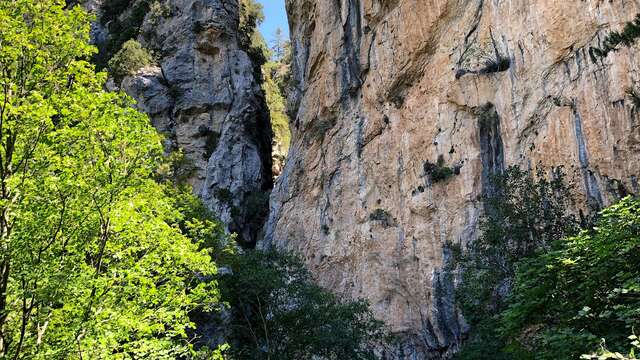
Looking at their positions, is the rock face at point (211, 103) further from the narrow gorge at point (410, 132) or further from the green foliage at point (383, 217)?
the green foliage at point (383, 217)

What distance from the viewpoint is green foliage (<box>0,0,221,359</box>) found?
8.82 meters

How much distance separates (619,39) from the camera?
21953 millimetres

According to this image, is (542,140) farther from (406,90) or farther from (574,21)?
(406,90)

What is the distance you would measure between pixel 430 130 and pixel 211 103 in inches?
984

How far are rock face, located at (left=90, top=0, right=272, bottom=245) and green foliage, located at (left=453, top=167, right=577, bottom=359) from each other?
24.5m

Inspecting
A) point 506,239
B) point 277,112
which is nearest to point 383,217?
point 506,239

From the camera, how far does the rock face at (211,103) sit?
45.3m

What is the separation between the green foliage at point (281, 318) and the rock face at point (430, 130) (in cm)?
614

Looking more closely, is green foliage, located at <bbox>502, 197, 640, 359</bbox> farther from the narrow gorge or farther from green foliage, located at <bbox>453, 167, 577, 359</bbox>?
the narrow gorge

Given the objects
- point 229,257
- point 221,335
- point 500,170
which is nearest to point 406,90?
point 500,170

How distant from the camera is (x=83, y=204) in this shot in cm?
949

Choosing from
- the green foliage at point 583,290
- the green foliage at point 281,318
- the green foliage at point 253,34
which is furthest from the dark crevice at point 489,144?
the green foliage at point 253,34

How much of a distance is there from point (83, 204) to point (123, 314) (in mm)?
2033

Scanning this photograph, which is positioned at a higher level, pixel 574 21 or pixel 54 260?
pixel 574 21
